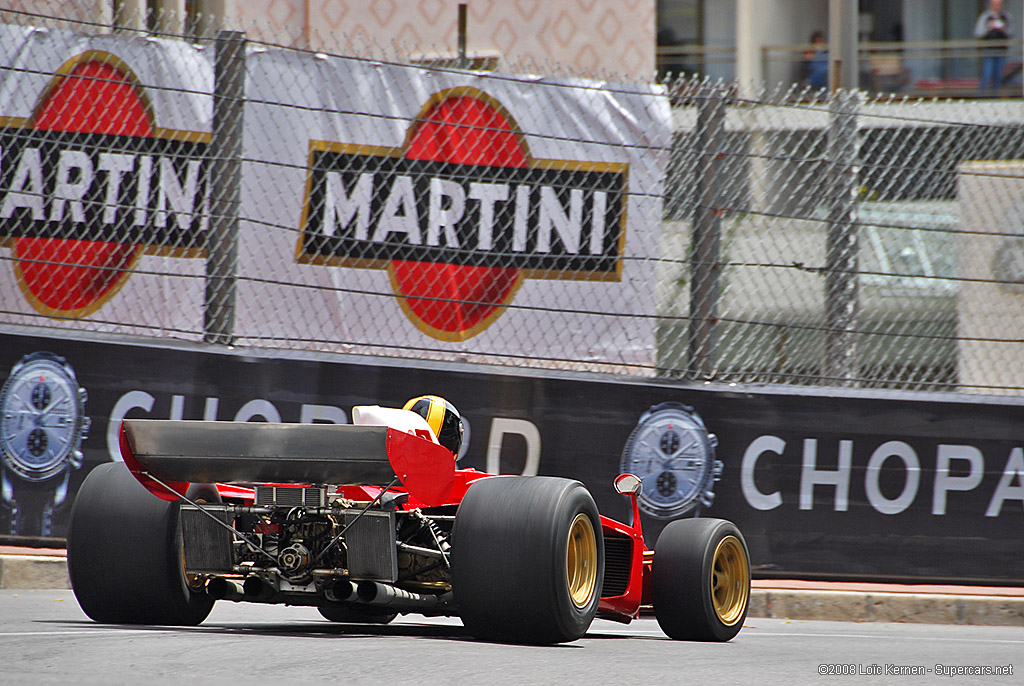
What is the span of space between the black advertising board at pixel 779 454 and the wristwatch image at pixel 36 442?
123cm

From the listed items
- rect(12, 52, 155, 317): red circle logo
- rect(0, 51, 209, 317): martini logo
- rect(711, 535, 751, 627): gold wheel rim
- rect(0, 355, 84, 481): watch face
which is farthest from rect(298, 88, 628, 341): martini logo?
rect(711, 535, 751, 627): gold wheel rim

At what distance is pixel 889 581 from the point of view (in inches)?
324

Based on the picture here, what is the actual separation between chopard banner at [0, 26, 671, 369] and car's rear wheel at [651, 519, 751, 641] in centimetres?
224

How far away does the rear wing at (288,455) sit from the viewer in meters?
4.98

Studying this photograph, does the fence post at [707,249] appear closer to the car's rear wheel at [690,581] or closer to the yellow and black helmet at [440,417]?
the car's rear wheel at [690,581]

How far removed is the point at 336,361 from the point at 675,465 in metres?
2.01

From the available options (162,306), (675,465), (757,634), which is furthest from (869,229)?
Result: (162,306)

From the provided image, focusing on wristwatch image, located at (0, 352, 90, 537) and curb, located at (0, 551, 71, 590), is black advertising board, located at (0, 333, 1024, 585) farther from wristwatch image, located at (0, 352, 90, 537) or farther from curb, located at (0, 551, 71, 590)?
curb, located at (0, 551, 71, 590)

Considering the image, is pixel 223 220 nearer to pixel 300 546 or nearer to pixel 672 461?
pixel 672 461

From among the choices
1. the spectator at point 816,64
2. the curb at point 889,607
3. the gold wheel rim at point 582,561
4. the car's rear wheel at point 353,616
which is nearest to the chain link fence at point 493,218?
the curb at point 889,607

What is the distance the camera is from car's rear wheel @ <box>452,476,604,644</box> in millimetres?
5062

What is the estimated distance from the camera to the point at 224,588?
5.39 m

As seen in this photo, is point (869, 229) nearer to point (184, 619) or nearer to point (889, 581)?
point (889, 581)

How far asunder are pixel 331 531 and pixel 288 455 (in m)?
0.37
